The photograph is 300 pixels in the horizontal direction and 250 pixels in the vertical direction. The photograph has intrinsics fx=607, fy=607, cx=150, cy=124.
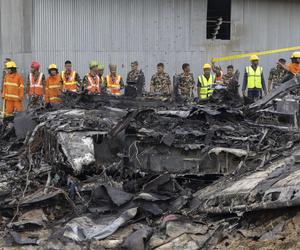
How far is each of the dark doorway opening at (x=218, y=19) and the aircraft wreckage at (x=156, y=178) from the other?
1079 cm

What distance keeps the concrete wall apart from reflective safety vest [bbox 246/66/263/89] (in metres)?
3.43

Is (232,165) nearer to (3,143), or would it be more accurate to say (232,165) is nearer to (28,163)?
(28,163)

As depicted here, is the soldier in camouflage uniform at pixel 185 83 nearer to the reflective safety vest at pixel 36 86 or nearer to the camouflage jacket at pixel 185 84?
the camouflage jacket at pixel 185 84

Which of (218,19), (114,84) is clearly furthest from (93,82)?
(218,19)

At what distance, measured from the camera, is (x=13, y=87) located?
49.5 ft

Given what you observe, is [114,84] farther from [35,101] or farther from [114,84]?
[35,101]

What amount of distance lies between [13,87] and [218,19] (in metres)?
8.20

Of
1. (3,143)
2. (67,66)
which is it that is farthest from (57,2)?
(3,143)

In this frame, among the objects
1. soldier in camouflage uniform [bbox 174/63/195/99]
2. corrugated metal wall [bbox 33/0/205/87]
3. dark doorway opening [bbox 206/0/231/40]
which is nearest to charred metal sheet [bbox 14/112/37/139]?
soldier in camouflage uniform [bbox 174/63/195/99]

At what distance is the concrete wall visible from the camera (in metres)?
16.7

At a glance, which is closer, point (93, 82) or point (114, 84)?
point (93, 82)

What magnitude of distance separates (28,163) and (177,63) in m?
10.5

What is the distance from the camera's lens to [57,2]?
1680 centimetres

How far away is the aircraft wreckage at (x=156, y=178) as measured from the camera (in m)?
6.68
